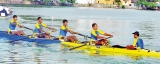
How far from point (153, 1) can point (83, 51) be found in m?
145

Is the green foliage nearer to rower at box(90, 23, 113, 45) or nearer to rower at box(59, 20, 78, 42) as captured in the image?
rower at box(59, 20, 78, 42)

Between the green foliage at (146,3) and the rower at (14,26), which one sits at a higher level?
the rower at (14,26)

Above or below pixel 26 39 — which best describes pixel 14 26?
above

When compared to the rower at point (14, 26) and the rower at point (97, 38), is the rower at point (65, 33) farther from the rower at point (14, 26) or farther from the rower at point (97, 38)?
the rower at point (14, 26)

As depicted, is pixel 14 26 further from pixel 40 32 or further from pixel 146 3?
pixel 146 3

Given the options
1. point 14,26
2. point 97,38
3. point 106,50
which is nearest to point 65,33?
point 97,38

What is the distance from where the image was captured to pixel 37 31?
26.9 m

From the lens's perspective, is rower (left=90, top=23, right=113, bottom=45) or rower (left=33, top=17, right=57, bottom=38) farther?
rower (left=33, top=17, right=57, bottom=38)

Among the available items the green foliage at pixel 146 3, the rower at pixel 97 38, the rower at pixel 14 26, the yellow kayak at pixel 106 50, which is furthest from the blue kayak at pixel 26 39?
the green foliage at pixel 146 3

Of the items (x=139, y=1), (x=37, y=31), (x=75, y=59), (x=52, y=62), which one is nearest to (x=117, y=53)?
(x=75, y=59)

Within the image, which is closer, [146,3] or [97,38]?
[97,38]

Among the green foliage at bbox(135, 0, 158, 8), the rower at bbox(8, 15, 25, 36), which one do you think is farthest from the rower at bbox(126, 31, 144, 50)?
the green foliage at bbox(135, 0, 158, 8)

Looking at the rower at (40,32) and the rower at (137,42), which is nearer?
the rower at (137,42)

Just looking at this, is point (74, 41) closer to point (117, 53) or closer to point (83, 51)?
point (83, 51)
